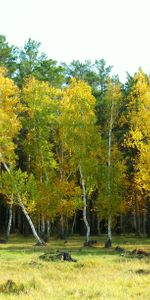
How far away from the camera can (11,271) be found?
65.5 feet

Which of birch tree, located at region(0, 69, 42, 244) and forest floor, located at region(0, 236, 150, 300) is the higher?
birch tree, located at region(0, 69, 42, 244)

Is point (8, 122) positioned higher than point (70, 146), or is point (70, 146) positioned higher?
point (8, 122)

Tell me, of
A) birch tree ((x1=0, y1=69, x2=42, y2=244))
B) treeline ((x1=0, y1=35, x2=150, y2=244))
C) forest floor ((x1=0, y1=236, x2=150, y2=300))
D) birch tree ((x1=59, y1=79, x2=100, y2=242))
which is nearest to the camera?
forest floor ((x1=0, y1=236, x2=150, y2=300))

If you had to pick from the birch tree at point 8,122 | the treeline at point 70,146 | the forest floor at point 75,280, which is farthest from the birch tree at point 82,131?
the forest floor at point 75,280

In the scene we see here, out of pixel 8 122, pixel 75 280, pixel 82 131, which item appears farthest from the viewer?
pixel 8 122

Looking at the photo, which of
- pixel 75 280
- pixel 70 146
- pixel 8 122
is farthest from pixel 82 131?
pixel 75 280

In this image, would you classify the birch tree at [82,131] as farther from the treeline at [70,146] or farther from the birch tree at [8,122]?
the birch tree at [8,122]

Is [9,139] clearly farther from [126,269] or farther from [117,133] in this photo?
[126,269]

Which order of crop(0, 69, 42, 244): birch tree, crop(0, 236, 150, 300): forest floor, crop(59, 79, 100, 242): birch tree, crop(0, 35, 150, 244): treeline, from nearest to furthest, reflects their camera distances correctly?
1. crop(0, 236, 150, 300): forest floor
2. crop(0, 35, 150, 244): treeline
3. crop(0, 69, 42, 244): birch tree
4. crop(59, 79, 100, 242): birch tree

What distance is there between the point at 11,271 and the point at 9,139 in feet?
66.2

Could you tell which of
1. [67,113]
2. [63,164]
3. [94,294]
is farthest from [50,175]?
[94,294]

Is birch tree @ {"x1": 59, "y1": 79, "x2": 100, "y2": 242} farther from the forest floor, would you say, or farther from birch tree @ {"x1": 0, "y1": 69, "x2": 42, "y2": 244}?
the forest floor

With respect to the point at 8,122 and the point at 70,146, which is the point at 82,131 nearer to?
the point at 70,146

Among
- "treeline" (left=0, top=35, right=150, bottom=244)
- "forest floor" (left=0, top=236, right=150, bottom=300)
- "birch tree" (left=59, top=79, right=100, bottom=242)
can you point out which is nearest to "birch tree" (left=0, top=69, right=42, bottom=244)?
"treeline" (left=0, top=35, right=150, bottom=244)
